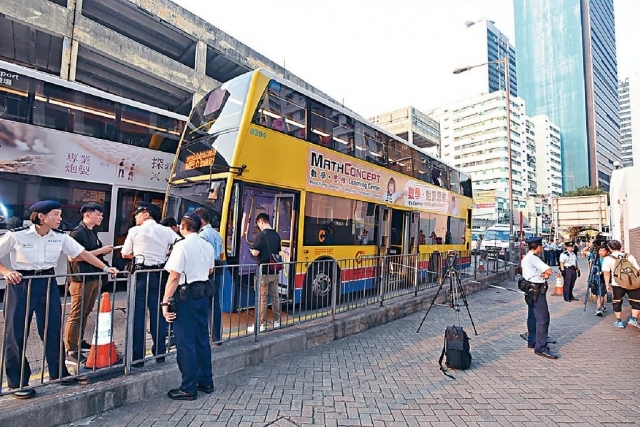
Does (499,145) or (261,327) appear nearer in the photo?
(261,327)

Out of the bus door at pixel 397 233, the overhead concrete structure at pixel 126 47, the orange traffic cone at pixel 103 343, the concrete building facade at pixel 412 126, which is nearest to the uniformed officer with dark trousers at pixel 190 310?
the orange traffic cone at pixel 103 343

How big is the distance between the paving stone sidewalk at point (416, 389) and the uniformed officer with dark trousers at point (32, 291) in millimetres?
757

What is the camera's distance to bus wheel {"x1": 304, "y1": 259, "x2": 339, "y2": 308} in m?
6.36

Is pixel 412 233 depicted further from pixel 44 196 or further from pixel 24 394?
pixel 24 394

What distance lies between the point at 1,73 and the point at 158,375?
6.86 m

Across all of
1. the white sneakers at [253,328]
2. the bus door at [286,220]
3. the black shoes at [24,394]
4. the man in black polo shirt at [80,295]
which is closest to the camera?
the black shoes at [24,394]

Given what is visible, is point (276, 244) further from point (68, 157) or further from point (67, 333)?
point (68, 157)

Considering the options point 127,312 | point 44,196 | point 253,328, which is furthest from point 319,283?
point 44,196

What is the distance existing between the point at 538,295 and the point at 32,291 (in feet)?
21.1

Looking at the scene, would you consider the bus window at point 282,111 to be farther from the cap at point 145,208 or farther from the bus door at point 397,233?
the bus door at point 397,233

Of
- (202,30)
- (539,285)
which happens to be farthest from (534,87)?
(539,285)

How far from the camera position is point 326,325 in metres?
5.68

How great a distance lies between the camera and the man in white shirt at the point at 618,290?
6543 mm

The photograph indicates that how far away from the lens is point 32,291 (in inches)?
125
